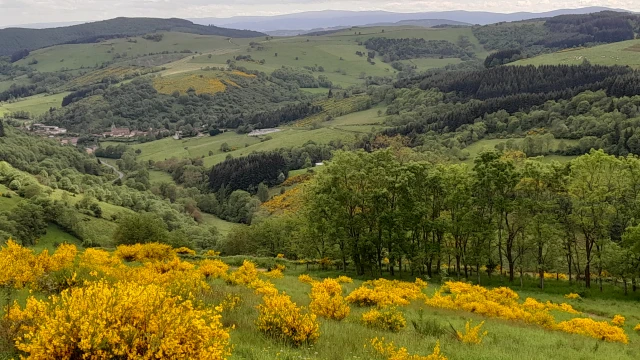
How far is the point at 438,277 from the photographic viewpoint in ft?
144

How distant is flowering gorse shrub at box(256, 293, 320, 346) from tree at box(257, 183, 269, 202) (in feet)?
410

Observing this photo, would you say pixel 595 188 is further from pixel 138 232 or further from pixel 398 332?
pixel 138 232

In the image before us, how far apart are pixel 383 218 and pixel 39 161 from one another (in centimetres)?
12518

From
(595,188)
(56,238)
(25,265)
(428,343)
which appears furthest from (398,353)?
(56,238)

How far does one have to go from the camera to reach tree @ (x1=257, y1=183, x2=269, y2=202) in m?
138

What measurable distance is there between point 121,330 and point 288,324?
5.65 meters

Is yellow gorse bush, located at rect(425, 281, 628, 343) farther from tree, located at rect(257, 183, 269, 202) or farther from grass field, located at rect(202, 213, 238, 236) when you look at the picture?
tree, located at rect(257, 183, 269, 202)

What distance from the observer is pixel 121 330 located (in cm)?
819

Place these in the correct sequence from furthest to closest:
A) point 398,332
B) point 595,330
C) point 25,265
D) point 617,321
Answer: point 617,321 → point 595,330 → point 398,332 → point 25,265

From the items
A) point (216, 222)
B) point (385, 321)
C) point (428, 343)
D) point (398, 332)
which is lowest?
Result: point (216, 222)

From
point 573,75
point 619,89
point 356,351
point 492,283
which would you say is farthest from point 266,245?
point 573,75

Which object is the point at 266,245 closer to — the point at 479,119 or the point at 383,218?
the point at 383,218

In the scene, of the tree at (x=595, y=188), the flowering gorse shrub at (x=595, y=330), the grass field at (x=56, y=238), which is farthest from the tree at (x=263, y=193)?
the flowering gorse shrub at (x=595, y=330)

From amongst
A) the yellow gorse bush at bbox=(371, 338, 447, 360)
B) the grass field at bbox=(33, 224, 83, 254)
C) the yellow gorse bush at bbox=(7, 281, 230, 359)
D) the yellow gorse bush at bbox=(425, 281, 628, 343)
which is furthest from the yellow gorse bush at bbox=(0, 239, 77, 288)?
the grass field at bbox=(33, 224, 83, 254)
